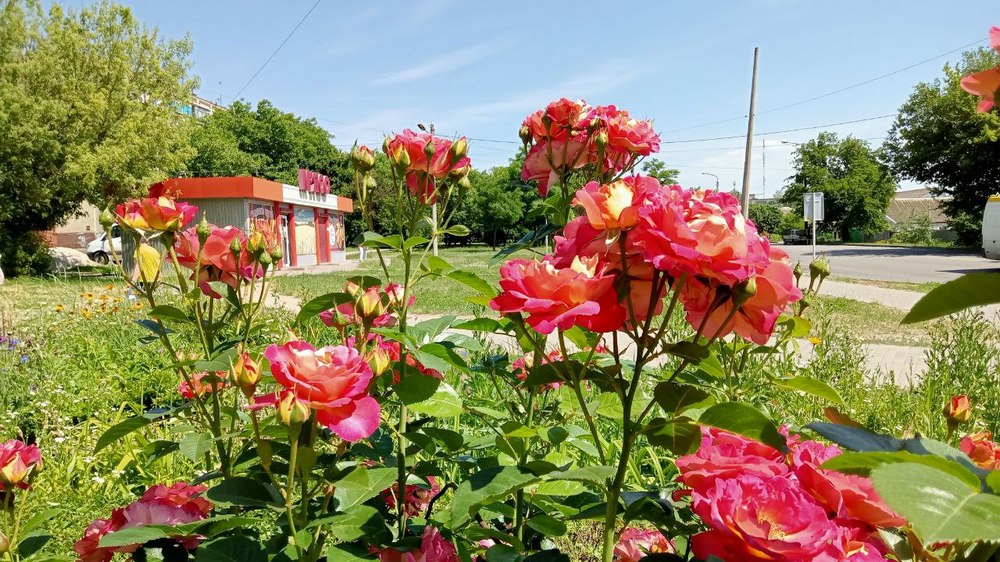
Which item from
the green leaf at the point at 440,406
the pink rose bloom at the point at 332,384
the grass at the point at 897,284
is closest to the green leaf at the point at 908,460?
the pink rose bloom at the point at 332,384

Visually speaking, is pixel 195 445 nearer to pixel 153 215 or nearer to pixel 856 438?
pixel 153 215

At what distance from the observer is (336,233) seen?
2770 centimetres

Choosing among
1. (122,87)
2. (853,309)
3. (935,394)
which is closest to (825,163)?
(853,309)

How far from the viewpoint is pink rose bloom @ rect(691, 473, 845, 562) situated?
0.53 metres

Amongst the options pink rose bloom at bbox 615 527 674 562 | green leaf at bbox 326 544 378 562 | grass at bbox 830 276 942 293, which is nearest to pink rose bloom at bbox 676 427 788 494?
pink rose bloom at bbox 615 527 674 562

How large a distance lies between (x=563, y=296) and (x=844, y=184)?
45.9m

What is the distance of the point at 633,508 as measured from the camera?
72cm

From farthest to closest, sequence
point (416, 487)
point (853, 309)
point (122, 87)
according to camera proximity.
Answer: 1. point (122, 87)
2. point (853, 309)
3. point (416, 487)

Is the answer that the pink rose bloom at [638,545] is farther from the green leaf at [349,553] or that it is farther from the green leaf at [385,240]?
the green leaf at [385,240]

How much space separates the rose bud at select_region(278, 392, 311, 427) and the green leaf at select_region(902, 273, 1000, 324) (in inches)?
23.4

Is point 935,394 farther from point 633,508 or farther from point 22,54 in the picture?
point 22,54

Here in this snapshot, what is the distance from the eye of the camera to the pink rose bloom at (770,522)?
527mm

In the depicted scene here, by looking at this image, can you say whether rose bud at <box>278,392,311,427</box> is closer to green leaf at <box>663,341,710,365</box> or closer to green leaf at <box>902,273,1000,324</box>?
green leaf at <box>663,341,710,365</box>

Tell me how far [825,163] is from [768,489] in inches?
1923
